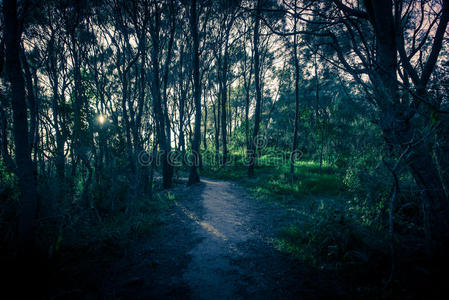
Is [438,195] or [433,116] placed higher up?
[433,116]

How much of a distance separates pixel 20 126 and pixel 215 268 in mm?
3832

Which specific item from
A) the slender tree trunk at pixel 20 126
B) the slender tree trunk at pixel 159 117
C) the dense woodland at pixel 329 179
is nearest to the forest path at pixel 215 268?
the dense woodland at pixel 329 179

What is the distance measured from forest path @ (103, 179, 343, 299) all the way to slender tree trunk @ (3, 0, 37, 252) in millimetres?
1571

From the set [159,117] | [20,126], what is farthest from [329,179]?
[20,126]

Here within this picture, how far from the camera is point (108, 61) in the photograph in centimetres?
1423

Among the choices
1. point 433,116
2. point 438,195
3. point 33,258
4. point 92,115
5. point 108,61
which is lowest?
point 33,258

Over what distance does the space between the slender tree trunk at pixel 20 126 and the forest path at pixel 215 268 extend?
1571 mm

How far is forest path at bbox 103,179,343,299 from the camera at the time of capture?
99.7 inches

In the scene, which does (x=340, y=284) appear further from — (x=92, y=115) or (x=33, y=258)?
(x=92, y=115)

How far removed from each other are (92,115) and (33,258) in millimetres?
7016

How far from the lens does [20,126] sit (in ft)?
9.35

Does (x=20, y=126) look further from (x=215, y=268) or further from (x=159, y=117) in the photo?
(x=159, y=117)

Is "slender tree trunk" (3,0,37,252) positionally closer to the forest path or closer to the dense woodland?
the dense woodland

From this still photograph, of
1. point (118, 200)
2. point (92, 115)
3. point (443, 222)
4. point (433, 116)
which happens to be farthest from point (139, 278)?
point (92, 115)
